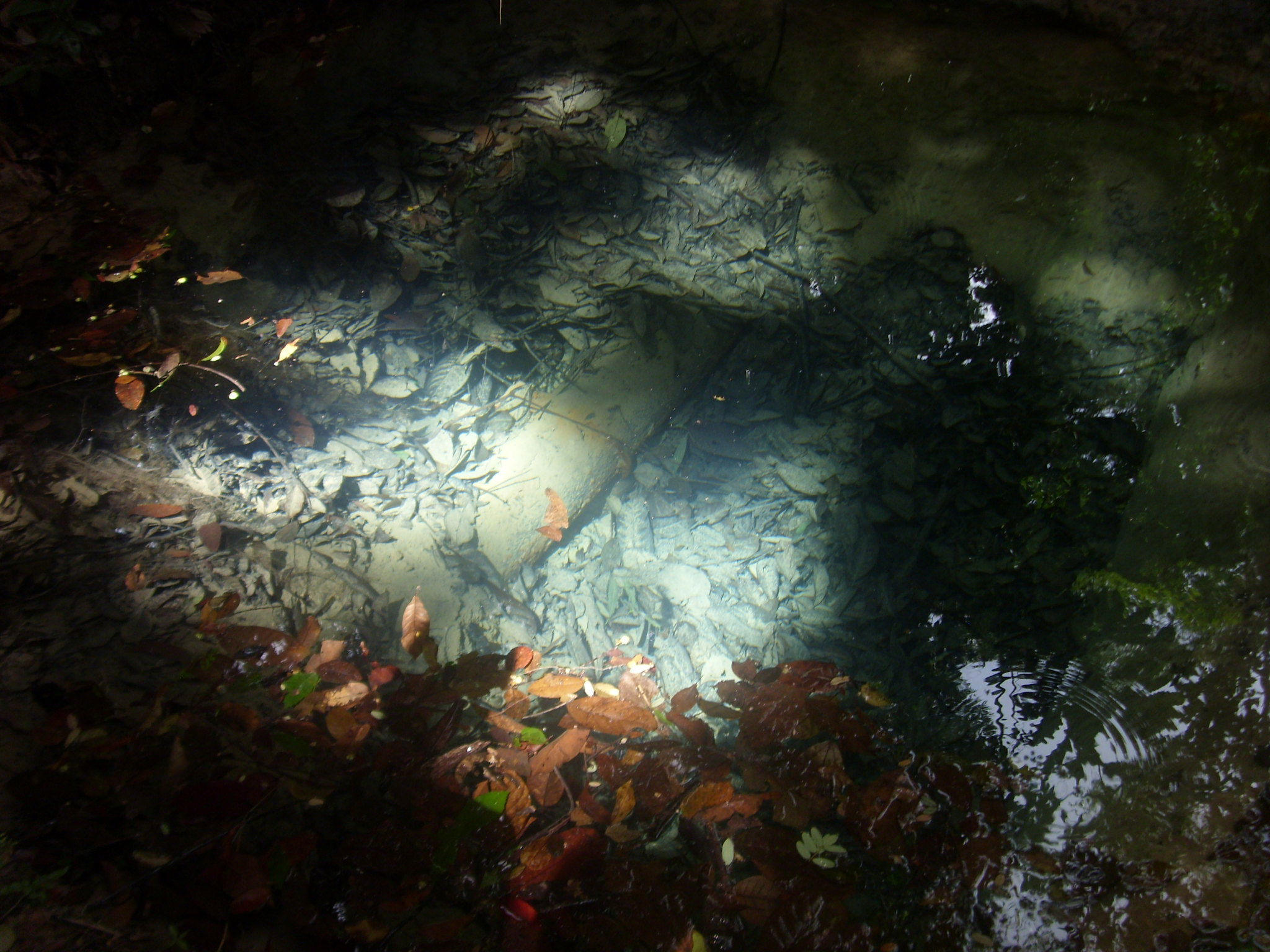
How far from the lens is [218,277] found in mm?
2262

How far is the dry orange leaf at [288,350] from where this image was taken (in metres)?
2.26

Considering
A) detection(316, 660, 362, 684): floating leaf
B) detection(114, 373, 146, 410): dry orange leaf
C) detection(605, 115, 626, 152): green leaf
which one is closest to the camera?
detection(316, 660, 362, 684): floating leaf

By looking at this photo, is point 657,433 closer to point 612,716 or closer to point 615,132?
point 612,716

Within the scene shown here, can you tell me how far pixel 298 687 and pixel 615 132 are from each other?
8.29ft

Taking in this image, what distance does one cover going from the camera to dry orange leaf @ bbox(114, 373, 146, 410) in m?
1.92

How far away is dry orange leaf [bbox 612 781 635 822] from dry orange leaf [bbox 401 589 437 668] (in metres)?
0.73

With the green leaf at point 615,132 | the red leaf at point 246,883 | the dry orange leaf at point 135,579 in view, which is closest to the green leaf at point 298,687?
the red leaf at point 246,883

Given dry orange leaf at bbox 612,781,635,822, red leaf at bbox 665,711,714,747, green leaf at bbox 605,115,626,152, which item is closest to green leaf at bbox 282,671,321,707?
dry orange leaf at bbox 612,781,635,822

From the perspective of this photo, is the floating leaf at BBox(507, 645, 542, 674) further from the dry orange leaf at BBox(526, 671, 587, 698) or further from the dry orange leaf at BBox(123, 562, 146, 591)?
the dry orange leaf at BBox(123, 562, 146, 591)

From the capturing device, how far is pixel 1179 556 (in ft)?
5.71

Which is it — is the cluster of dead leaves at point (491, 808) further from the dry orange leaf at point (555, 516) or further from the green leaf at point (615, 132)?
the green leaf at point (615, 132)

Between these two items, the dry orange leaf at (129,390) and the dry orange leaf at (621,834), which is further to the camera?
the dry orange leaf at (129,390)

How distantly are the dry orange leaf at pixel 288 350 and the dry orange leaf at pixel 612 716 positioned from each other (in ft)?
5.99

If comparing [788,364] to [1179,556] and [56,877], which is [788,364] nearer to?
[1179,556]
